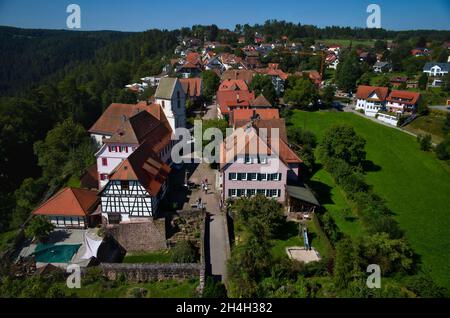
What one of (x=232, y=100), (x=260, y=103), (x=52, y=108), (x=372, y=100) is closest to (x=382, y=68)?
(x=372, y=100)

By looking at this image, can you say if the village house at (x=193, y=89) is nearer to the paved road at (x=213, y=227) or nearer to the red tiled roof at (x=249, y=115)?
the red tiled roof at (x=249, y=115)

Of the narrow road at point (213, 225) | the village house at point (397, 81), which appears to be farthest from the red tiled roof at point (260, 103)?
the village house at point (397, 81)

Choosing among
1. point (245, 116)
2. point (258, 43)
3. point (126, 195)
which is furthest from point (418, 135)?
point (258, 43)

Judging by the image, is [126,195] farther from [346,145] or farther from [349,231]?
[346,145]

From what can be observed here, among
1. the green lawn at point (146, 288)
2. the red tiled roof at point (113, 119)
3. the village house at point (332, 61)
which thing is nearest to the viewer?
the green lawn at point (146, 288)

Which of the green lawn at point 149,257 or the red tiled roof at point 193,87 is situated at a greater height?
the red tiled roof at point 193,87

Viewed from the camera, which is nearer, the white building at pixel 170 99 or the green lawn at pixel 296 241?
the green lawn at pixel 296 241

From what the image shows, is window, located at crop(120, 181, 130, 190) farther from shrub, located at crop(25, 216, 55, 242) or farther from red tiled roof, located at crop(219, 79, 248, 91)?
red tiled roof, located at crop(219, 79, 248, 91)
